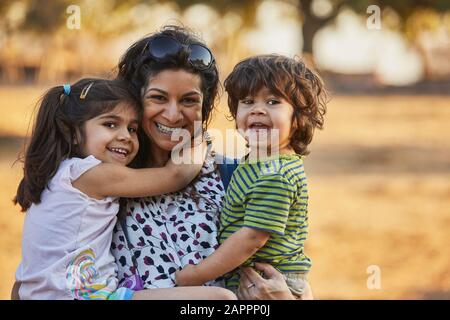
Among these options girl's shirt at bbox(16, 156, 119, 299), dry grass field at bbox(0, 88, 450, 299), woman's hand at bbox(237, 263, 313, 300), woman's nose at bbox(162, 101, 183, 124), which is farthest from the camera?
dry grass field at bbox(0, 88, 450, 299)

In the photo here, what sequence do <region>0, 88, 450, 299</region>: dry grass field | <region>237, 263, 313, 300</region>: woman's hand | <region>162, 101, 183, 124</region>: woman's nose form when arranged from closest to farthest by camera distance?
<region>237, 263, 313, 300</region>: woman's hand
<region>162, 101, 183, 124</region>: woman's nose
<region>0, 88, 450, 299</region>: dry grass field

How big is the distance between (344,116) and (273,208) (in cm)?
1552

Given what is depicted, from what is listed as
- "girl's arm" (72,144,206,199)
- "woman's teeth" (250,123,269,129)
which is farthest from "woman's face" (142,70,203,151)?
"woman's teeth" (250,123,269,129)

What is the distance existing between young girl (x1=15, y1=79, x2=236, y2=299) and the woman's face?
0.06 meters

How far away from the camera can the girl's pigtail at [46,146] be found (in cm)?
269

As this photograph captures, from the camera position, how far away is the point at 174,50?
285 cm

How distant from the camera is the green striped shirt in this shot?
8.50 ft

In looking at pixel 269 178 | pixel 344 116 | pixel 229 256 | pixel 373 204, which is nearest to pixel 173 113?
pixel 269 178

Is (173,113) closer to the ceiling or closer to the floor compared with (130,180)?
closer to the ceiling

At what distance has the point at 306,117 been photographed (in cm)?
283

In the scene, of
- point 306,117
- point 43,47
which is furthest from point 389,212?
point 43,47

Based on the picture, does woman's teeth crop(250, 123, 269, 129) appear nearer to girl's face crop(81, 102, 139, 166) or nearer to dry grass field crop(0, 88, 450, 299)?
girl's face crop(81, 102, 139, 166)

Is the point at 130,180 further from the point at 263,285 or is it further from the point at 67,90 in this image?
the point at 263,285

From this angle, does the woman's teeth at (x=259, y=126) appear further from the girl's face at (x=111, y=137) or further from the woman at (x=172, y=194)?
the girl's face at (x=111, y=137)
